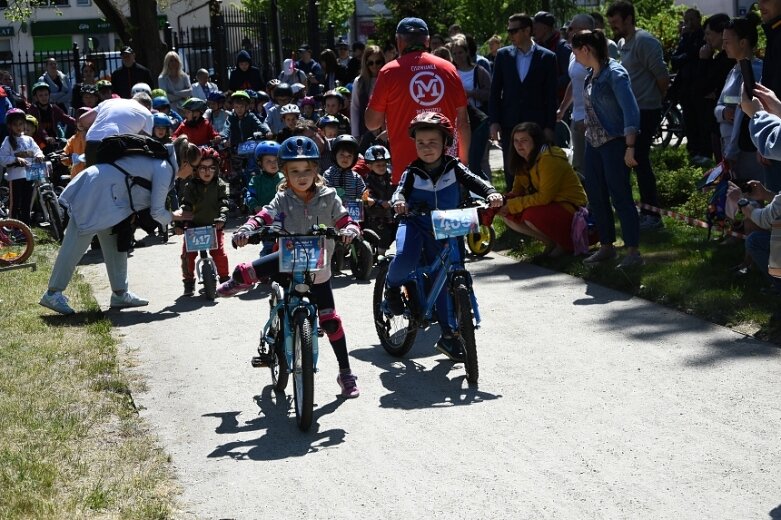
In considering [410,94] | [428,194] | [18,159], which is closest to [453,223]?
[428,194]

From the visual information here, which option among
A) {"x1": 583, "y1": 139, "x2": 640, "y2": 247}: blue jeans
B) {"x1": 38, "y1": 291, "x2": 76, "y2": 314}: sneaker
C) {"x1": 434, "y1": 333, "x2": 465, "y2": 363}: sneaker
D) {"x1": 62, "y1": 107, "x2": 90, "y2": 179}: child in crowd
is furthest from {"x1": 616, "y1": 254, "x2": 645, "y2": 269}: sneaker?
{"x1": 62, "y1": 107, "x2": 90, "y2": 179}: child in crowd

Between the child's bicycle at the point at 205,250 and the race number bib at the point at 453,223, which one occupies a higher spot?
the race number bib at the point at 453,223

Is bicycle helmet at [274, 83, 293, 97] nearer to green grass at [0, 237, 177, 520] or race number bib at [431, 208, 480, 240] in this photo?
green grass at [0, 237, 177, 520]

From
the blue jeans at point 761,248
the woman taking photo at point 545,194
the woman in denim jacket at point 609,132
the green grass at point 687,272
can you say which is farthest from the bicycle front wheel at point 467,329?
the woman taking photo at point 545,194

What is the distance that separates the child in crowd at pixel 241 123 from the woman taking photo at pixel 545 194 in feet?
22.1

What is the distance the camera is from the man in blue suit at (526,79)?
479 inches

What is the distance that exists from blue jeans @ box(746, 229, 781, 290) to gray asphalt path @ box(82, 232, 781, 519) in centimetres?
59

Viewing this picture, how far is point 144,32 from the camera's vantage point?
25.0 metres

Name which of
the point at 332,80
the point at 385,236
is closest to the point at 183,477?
the point at 385,236

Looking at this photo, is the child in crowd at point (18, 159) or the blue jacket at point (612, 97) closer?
the blue jacket at point (612, 97)

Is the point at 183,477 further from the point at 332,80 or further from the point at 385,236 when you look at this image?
the point at 332,80

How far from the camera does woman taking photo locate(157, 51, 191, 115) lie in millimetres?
20594

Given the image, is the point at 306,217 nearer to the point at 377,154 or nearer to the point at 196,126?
the point at 377,154

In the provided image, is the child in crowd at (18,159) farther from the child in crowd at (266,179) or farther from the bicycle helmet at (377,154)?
the bicycle helmet at (377,154)
